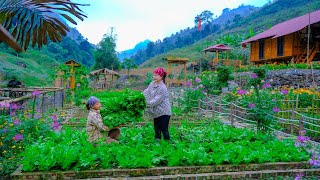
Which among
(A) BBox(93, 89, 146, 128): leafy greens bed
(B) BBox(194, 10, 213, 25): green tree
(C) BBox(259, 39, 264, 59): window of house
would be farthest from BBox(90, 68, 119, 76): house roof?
(B) BBox(194, 10, 213, 25): green tree

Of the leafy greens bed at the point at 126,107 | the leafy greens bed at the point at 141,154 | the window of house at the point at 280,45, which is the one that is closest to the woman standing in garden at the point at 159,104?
the leafy greens bed at the point at 126,107

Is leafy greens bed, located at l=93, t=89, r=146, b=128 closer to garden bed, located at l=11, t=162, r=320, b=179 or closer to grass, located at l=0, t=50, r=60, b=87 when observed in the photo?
garden bed, located at l=11, t=162, r=320, b=179

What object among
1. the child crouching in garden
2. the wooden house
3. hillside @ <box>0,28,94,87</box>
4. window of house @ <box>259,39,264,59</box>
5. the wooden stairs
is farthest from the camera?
hillside @ <box>0,28,94,87</box>

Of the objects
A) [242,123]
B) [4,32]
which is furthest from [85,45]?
[4,32]

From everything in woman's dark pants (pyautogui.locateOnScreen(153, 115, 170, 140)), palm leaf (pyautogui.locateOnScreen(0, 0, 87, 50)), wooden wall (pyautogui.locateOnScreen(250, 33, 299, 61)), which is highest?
wooden wall (pyautogui.locateOnScreen(250, 33, 299, 61))

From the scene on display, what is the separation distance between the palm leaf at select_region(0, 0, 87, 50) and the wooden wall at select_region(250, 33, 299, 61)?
72.2 ft

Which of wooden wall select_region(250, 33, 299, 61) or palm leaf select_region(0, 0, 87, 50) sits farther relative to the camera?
wooden wall select_region(250, 33, 299, 61)

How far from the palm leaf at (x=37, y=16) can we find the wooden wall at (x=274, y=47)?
22.0 metres

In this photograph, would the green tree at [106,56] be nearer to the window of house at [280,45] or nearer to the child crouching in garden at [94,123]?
the window of house at [280,45]

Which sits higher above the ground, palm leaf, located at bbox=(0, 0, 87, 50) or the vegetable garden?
palm leaf, located at bbox=(0, 0, 87, 50)

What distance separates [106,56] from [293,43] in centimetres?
2990

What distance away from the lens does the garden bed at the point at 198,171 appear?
4.46 m

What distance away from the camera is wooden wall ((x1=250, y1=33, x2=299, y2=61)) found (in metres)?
23.8

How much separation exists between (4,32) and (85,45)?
74360 mm
